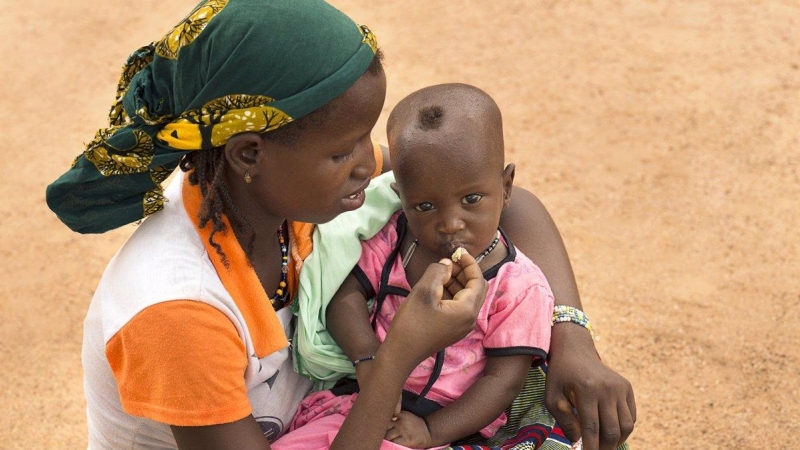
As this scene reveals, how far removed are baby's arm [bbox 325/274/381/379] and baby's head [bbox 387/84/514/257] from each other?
0.23m

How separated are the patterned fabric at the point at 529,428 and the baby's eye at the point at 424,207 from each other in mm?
539

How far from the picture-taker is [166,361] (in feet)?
6.95

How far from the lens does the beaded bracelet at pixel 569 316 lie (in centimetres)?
275

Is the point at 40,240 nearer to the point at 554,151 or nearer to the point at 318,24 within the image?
the point at 554,151

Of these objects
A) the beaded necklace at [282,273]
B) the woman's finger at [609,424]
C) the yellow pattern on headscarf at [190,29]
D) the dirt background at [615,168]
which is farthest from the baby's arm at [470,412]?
the dirt background at [615,168]

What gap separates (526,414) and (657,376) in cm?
176

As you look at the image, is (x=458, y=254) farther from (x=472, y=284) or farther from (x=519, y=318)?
(x=519, y=318)

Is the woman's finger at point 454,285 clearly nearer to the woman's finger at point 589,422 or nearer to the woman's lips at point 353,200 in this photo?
the woman's lips at point 353,200

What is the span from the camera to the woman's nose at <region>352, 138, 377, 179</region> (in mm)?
2324

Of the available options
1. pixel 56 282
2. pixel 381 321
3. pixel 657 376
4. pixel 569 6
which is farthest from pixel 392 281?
pixel 569 6

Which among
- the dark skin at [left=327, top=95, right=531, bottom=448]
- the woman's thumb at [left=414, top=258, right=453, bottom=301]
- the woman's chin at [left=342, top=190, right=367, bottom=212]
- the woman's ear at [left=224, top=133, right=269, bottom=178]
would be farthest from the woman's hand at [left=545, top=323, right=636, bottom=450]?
the woman's ear at [left=224, top=133, right=269, bottom=178]

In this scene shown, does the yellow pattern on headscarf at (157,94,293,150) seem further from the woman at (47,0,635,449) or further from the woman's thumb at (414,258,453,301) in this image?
the woman's thumb at (414,258,453,301)

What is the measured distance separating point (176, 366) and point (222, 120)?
0.55 meters

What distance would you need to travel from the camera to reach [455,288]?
2514mm
